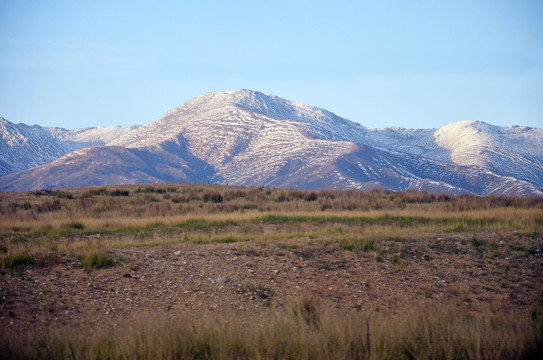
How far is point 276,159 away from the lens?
316 feet

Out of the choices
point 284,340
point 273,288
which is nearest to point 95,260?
point 273,288

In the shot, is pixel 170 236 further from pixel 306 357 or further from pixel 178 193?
pixel 178 193

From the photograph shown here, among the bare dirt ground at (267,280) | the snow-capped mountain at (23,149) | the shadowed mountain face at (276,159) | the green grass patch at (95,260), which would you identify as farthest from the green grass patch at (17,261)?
the snow-capped mountain at (23,149)

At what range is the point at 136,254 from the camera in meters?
12.7

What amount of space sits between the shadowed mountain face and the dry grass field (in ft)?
164

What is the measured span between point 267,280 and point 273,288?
0.45 m

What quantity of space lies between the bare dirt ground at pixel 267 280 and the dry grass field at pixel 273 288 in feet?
0.16

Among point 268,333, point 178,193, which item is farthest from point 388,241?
point 178,193

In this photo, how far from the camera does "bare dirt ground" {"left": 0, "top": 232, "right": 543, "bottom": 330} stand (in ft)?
31.9

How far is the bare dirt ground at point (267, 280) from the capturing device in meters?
9.72

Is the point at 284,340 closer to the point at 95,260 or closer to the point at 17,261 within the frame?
the point at 95,260

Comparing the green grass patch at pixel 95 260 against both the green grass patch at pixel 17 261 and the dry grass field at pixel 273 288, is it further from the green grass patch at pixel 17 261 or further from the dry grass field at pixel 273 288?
the green grass patch at pixel 17 261

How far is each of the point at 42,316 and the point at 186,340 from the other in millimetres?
3713

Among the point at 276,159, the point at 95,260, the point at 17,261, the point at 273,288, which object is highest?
the point at 276,159
